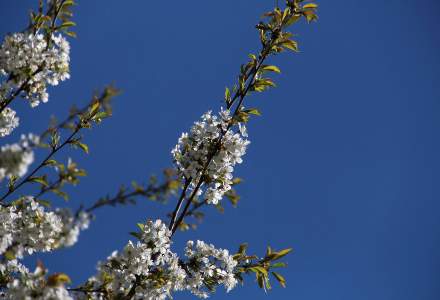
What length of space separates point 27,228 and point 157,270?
1.34 m

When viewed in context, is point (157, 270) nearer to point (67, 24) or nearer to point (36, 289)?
point (36, 289)

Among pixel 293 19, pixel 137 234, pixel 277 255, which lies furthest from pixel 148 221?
pixel 293 19

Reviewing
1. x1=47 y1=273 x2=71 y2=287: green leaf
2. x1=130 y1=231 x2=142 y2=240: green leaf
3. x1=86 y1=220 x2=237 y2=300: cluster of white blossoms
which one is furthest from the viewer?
x1=130 y1=231 x2=142 y2=240: green leaf

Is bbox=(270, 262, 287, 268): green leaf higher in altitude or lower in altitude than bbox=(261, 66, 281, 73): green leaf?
lower

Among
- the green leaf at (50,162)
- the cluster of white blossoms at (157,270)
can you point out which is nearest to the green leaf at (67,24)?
the green leaf at (50,162)

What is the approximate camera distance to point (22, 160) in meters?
2.91

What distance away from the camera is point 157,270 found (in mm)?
4500

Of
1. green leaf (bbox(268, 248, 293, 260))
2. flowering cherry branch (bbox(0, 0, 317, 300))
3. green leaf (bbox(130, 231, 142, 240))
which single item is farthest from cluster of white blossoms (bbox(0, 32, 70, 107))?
green leaf (bbox(268, 248, 293, 260))

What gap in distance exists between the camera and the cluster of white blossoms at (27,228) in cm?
384

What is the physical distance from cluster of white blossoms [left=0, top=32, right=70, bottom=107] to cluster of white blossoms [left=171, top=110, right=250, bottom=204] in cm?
144

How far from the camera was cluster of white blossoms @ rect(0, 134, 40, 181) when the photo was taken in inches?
115

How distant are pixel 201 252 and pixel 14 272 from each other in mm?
1923

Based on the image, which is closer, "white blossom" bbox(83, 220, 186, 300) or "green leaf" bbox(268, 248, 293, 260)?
"white blossom" bbox(83, 220, 186, 300)

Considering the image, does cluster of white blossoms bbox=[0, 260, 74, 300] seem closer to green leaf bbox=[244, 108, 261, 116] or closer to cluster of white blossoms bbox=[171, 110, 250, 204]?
cluster of white blossoms bbox=[171, 110, 250, 204]
